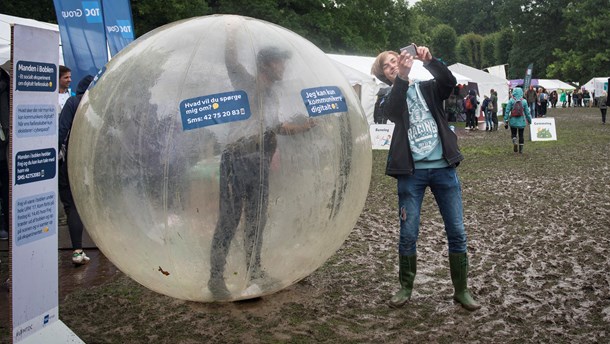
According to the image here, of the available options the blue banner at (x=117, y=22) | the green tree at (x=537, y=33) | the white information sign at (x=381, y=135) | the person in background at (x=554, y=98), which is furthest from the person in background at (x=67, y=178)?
the green tree at (x=537, y=33)

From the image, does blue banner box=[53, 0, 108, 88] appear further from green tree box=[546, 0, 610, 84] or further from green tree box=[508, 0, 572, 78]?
green tree box=[508, 0, 572, 78]

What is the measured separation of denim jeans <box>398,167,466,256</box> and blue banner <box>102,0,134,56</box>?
20.6ft

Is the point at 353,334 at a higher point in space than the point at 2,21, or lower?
lower

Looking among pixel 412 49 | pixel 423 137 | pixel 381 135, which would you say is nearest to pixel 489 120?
pixel 381 135

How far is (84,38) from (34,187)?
6.25 metres

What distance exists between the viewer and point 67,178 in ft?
19.6

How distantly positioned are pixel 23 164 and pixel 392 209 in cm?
637

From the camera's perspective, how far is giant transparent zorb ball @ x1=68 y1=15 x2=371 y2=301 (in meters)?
2.88

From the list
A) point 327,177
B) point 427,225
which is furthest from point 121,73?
point 427,225

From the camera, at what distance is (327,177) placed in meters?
3.11

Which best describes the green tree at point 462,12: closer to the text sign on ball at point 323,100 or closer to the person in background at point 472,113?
the person in background at point 472,113

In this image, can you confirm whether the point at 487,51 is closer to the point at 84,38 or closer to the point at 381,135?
the point at 381,135

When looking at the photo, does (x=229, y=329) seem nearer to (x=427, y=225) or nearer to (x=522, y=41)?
(x=427, y=225)

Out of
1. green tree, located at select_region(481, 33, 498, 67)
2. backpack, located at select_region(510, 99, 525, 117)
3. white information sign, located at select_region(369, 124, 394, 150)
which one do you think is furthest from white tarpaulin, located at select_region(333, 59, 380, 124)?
green tree, located at select_region(481, 33, 498, 67)
